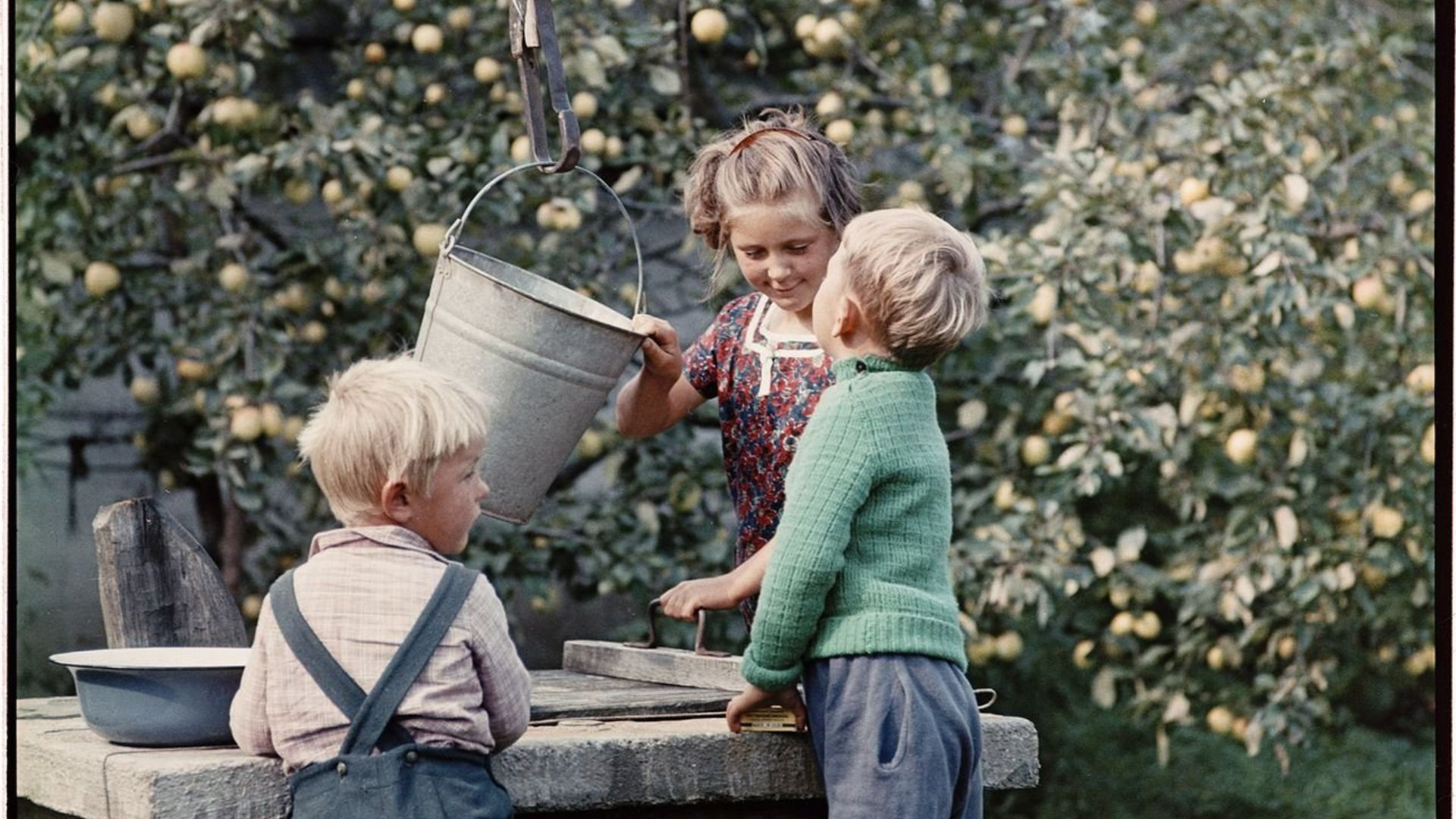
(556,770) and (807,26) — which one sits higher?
(807,26)

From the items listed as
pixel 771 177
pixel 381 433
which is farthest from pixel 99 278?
pixel 381 433

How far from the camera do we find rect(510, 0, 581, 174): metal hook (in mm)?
2428

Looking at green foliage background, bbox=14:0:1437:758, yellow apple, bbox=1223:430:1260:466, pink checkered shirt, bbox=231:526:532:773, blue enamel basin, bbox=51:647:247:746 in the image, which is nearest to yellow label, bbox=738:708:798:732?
pink checkered shirt, bbox=231:526:532:773

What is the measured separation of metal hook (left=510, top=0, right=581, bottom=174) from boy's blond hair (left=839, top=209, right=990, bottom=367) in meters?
0.45

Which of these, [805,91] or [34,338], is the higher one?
[805,91]

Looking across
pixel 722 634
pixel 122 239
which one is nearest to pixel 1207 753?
pixel 722 634

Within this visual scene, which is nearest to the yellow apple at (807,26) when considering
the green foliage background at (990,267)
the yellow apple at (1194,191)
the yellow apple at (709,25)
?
the green foliage background at (990,267)

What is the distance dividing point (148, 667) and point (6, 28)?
1.13m

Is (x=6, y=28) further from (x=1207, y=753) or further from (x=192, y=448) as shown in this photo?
(x=1207, y=753)

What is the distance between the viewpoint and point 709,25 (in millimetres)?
4199

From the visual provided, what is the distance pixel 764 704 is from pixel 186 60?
2309 millimetres

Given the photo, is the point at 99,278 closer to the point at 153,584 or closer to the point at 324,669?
the point at 153,584

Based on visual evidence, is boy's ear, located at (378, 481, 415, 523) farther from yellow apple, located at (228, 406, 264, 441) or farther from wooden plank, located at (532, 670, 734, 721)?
yellow apple, located at (228, 406, 264, 441)

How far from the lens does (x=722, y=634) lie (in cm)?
440
